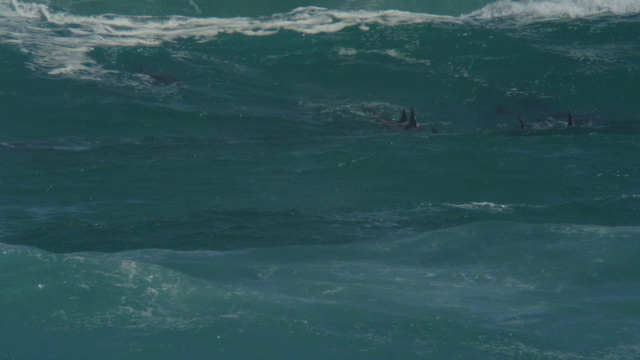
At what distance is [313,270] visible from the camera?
1617 cm

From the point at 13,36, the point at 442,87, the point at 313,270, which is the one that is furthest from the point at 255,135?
the point at 13,36

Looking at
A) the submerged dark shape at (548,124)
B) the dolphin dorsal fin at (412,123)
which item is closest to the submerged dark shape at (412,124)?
the dolphin dorsal fin at (412,123)

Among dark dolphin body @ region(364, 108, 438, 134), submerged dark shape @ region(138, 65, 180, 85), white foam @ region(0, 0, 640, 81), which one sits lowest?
dark dolphin body @ region(364, 108, 438, 134)

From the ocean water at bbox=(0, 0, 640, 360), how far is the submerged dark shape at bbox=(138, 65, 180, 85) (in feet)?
0.52

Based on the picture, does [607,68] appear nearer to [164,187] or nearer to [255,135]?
[255,135]

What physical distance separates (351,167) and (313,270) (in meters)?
7.57

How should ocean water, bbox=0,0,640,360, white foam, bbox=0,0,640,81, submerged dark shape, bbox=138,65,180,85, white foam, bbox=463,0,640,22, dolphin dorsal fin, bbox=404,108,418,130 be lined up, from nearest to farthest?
ocean water, bbox=0,0,640,360 < dolphin dorsal fin, bbox=404,108,418,130 < submerged dark shape, bbox=138,65,180,85 < white foam, bbox=0,0,640,81 < white foam, bbox=463,0,640,22

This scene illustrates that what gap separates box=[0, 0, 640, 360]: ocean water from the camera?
13438mm

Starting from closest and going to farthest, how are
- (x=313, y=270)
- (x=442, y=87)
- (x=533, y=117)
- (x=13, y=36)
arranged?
(x=313, y=270) < (x=533, y=117) < (x=442, y=87) < (x=13, y=36)

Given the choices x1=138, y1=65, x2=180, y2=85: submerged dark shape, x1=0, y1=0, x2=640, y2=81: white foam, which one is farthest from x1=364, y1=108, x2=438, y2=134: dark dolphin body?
x1=138, y1=65, x2=180, y2=85: submerged dark shape

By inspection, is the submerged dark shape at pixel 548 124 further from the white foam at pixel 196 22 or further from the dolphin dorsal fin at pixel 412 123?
the white foam at pixel 196 22

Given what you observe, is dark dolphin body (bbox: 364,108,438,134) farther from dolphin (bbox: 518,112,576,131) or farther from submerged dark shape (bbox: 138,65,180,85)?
submerged dark shape (bbox: 138,65,180,85)

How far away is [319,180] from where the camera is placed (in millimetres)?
22625

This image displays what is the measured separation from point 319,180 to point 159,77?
11030 mm
